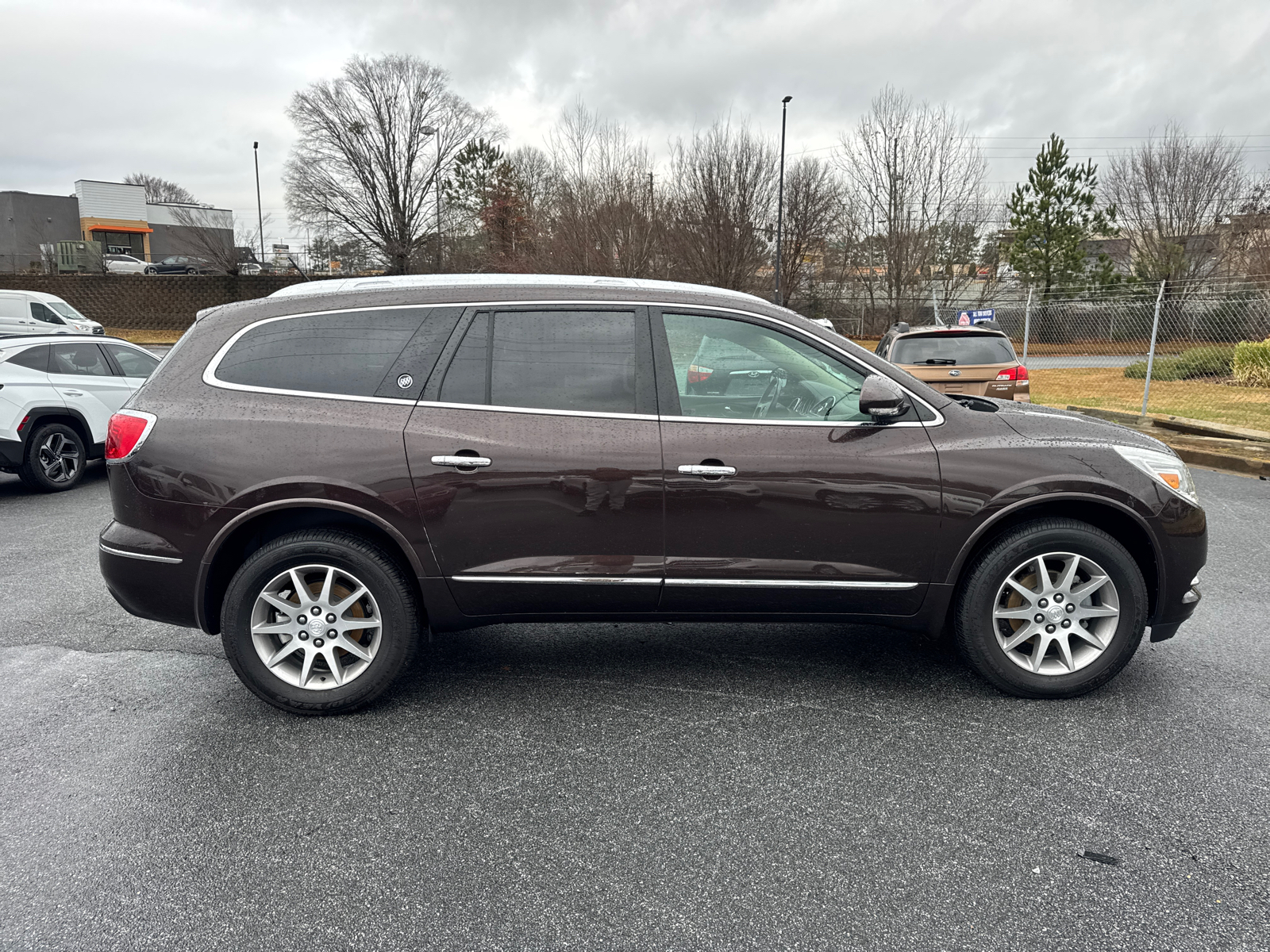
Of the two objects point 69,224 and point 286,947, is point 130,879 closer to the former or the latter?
point 286,947

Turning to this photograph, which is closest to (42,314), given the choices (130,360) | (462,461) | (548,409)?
(130,360)

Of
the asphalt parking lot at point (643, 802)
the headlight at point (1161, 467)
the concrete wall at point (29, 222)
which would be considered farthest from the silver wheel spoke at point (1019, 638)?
the concrete wall at point (29, 222)

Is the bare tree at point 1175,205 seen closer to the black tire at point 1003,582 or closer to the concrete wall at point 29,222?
the black tire at point 1003,582

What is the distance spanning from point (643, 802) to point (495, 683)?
123 centimetres

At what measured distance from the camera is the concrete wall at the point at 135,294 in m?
40.7

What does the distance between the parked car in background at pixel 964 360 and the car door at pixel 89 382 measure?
8.67 metres

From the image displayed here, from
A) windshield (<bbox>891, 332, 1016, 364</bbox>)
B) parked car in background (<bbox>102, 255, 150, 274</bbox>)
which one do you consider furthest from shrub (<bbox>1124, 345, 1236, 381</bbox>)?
parked car in background (<bbox>102, 255, 150, 274</bbox>)

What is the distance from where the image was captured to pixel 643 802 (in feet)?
9.68

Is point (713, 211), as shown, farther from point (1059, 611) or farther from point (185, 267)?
point (185, 267)

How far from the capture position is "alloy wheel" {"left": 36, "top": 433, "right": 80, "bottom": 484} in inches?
340

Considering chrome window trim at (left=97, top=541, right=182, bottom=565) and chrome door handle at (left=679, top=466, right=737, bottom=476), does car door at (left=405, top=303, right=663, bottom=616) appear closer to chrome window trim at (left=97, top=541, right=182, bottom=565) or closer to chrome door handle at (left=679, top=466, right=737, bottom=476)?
chrome door handle at (left=679, top=466, right=737, bottom=476)

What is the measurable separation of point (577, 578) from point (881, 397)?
146cm

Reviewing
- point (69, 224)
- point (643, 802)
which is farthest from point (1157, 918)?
point (69, 224)

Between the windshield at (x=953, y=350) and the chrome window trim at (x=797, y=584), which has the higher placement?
the windshield at (x=953, y=350)
